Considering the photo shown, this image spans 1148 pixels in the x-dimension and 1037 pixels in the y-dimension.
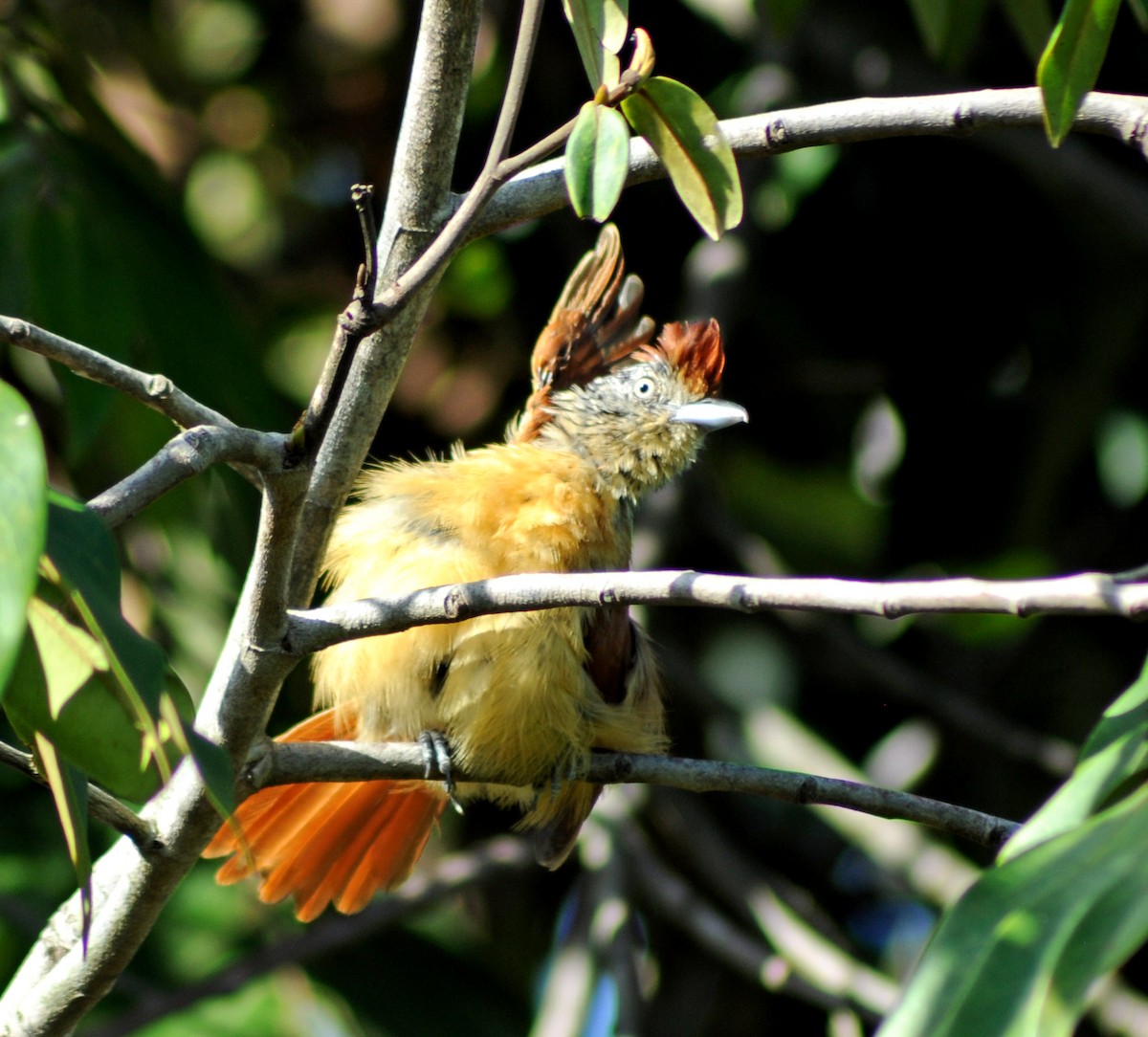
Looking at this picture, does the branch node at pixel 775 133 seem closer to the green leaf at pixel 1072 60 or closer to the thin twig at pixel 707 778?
the green leaf at pixel 1072 60

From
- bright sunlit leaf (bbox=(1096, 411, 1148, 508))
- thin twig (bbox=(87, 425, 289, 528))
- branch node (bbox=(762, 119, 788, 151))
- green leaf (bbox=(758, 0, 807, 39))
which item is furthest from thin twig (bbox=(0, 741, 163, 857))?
bright sunlit leaf (bbox=(1096, 411, 1148, 508))

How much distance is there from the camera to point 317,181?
5211mm

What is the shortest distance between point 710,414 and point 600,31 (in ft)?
6.34

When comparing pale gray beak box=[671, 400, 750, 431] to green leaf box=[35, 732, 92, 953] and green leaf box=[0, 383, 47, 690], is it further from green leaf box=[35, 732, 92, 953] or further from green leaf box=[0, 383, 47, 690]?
green leaf box=[0, 383, 47, 690]

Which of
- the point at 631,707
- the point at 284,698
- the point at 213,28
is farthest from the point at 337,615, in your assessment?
the point at 213,28

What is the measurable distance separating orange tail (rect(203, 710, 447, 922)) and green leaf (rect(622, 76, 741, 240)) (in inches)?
70.2

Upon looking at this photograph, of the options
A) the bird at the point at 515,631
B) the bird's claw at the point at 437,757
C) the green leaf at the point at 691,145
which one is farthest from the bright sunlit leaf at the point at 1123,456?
the green leaf at the point at 691,145

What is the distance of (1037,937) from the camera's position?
1.17 m

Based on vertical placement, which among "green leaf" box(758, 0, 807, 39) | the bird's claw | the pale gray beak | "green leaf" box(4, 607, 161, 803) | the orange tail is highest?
"green leaf" box(758, 0, 807, 39)

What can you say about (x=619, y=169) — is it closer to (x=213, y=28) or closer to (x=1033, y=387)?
(x=1033, y=387)

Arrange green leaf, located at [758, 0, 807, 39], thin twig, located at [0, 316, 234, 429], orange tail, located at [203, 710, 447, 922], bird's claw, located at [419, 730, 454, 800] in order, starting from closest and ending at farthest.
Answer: thin twig, located at [0, 316, 234, 429] → bird's claw, located at [419, 730, 454, 800] → green leaf, located at [758, 0, 807, 39] → orange tail, located at [203, 710, 447, 922]

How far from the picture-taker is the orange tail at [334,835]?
3.05 metres

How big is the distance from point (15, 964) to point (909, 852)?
276 centimetres

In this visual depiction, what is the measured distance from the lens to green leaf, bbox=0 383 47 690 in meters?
1.13
